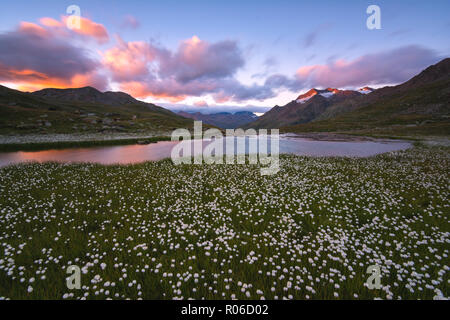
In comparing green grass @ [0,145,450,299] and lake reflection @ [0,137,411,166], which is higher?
lake reflection @ [0,137,411,166]

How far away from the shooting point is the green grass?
4.80 metres

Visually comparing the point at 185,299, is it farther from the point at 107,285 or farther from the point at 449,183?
the point at 449,183

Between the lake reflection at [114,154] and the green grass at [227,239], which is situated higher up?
the lake reflection at [114,154]

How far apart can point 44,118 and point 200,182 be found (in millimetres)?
97016

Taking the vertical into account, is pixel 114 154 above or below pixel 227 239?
above

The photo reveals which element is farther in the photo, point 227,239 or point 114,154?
point 114,154

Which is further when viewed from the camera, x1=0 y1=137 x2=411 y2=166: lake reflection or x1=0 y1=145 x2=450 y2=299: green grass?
x1=0 y1=137 x2=411 y2=166: lake reflection

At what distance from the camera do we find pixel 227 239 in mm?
7047

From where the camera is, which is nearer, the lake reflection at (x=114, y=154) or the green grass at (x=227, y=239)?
the green grass at (x=227, y=239)

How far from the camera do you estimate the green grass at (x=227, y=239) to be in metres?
4.80

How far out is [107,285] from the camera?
4.71m
